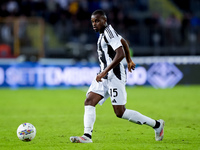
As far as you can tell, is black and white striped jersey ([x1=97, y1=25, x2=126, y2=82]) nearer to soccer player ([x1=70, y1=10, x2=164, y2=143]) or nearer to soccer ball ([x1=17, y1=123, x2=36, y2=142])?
soccer player ([x1=70, y1=10, x2=164, y2=143])

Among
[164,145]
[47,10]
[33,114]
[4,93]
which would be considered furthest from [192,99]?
[47,10]

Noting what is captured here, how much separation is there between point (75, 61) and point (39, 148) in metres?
Result: 15.0

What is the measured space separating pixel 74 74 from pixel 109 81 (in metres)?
12.7

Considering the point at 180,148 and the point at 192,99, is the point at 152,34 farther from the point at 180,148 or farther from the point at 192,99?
the point at 180,148

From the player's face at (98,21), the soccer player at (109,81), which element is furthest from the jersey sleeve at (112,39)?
the player's face at (98,21)

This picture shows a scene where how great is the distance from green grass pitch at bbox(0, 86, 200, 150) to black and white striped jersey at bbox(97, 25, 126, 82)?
3.48 ft

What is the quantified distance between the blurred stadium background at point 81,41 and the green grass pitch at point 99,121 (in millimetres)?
1857

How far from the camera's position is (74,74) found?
19.5 m

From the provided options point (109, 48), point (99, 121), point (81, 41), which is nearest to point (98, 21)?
point (109, 48)

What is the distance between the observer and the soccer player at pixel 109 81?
22.0 feet

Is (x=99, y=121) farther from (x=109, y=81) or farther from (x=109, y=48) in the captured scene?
(x=109, y=48)

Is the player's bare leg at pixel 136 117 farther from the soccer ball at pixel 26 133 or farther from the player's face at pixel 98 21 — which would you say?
the soccer ball at pixel 26 133

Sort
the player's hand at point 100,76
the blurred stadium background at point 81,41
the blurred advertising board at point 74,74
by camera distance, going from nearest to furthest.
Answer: the player's hand at point 100,76
the blurred advertising board at point 74,74
the blurred stadium background at point 81,41

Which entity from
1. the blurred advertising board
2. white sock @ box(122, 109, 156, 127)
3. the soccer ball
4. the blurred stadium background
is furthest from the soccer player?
the blurred stadium background
